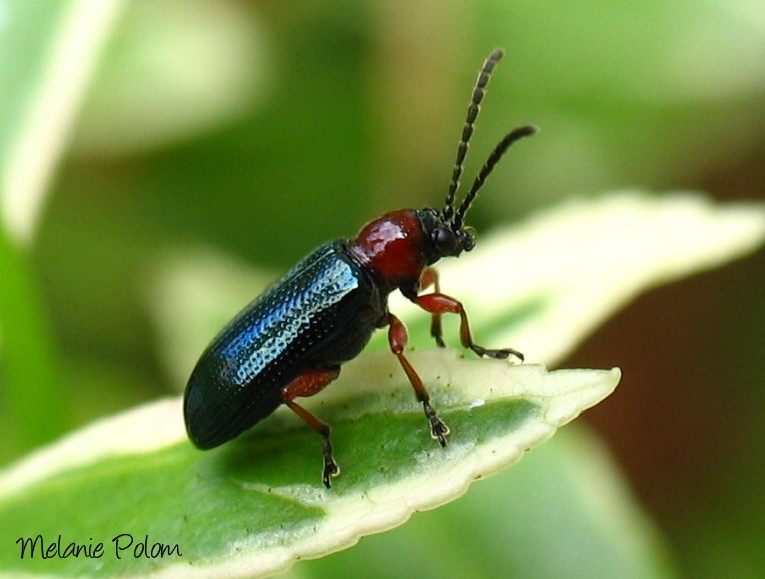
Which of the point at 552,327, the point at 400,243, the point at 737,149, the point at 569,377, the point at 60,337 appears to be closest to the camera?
the point at 569,377

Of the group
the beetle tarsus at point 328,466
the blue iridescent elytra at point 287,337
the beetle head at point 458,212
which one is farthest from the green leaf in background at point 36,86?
the beetle head at point 458,212

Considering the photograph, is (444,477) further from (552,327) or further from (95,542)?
(552,327)

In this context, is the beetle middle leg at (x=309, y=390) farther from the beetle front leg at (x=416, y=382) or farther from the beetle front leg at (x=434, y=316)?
the beetle front leg at (x=434, y=316)

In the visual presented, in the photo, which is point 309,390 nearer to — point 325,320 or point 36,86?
point 325,320

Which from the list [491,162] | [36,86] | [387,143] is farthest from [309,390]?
[387,143]

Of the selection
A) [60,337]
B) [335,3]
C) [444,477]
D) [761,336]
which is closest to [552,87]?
[335,3]
